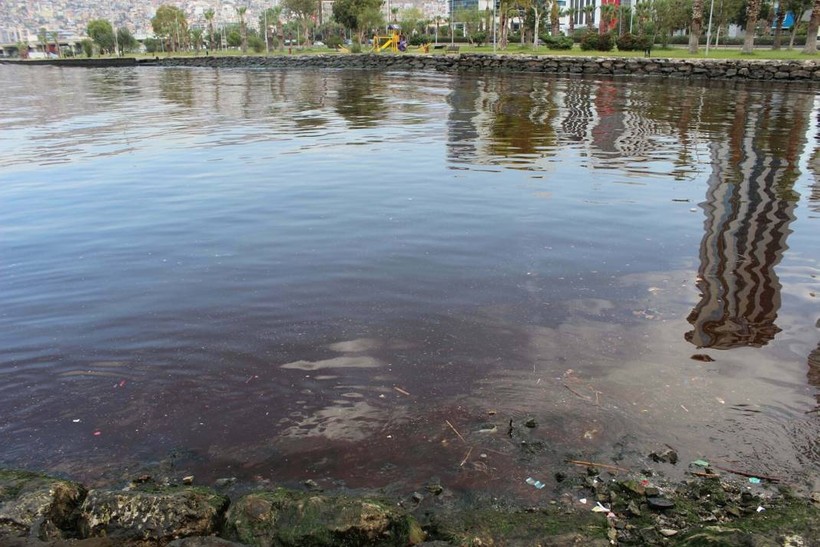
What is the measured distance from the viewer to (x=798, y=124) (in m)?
19.3

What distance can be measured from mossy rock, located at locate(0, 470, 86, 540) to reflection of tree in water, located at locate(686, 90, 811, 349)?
4.64m

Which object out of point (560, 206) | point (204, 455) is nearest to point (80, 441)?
point (204, 455)

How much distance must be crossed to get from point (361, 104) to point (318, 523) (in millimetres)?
A: 25437

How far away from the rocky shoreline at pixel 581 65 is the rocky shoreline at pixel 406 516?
39.2m

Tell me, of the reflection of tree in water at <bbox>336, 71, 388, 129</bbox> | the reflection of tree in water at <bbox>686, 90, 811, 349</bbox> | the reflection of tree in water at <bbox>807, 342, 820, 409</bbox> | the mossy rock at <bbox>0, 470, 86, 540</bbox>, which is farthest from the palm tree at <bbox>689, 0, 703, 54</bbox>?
the mossy rock at <bbox>0, 470, 86, 540</bbox>

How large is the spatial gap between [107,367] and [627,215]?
22.5 ft

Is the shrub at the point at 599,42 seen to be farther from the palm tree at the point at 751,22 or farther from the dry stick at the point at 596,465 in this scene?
the dry stick at the point at 596,465

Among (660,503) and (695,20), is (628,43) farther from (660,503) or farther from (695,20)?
(660,503)

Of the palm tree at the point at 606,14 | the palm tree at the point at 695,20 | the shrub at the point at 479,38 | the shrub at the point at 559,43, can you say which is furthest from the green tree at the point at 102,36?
the palm tree at the point at 695,20

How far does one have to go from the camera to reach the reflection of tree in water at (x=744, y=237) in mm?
6074

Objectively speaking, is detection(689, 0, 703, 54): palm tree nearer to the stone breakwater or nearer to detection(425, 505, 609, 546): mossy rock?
the stone breakwater

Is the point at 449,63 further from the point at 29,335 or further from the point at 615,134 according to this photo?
the point at 29,335

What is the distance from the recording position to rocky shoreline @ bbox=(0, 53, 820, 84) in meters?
38.2

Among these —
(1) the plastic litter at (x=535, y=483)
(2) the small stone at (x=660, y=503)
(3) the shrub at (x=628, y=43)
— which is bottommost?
(1) the plastic litter at (x=535, y=483)
